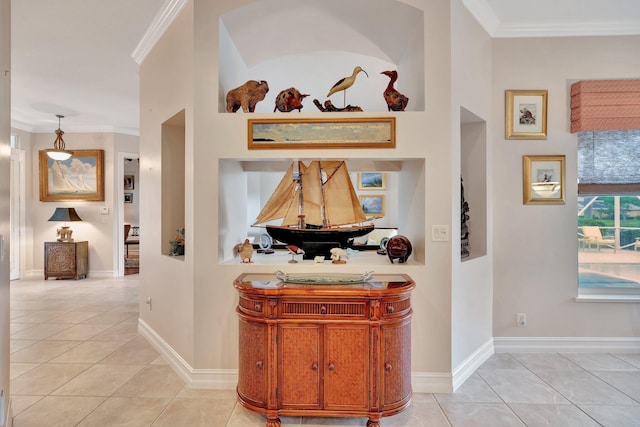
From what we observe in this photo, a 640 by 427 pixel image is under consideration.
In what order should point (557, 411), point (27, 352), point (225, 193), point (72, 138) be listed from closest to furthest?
point (557, 411) → point (225, 193) → point (27, 352) → point (72, 138)

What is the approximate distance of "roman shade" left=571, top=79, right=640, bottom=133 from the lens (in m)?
3.09

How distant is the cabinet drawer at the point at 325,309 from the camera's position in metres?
2.09

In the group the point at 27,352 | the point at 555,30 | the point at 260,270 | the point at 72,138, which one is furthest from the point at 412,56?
the point at 72,138

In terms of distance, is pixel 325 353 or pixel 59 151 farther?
pixel 59 151

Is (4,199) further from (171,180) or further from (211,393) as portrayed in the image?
(211,393)

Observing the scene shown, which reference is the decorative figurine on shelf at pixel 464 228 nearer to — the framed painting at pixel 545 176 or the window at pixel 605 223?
the framed painting at pixel 545 176

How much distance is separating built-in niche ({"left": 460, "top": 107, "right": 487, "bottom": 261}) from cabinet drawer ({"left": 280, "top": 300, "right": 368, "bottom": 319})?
4.60 ft

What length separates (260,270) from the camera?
101 inches

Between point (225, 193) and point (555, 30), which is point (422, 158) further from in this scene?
point (555, 30)

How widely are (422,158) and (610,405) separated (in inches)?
80.5

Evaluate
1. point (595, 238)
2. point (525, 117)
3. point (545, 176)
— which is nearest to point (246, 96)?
point (525, 117)

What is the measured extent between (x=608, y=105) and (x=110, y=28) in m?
4.43

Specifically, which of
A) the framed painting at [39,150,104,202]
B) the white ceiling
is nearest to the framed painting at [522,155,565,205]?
the white ceiling

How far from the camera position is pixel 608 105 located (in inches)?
122
